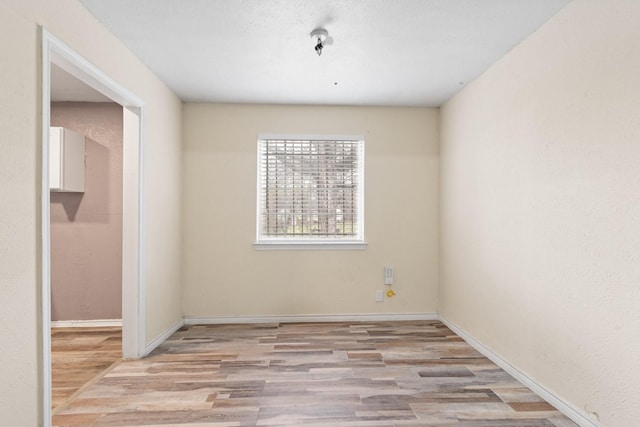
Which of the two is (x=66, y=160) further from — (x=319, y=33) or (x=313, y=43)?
(x=319, y=33)

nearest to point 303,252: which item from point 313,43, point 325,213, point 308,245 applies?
point 308,245

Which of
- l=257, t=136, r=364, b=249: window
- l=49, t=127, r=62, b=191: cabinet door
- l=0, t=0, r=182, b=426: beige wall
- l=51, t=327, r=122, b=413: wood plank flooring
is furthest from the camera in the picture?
l=257, t=136, r=364, b=249: window

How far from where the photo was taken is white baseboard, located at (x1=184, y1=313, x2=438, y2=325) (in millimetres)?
4090

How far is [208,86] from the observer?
11.8ft

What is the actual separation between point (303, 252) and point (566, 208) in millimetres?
2591

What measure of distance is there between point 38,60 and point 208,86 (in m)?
→ 1.82

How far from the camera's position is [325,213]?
14.0 feet

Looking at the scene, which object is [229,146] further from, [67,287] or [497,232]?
[497,232]

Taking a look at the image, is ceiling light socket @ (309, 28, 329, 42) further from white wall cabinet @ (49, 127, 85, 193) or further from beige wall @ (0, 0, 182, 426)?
white wall cabinet @ (49, 127, 85, 193)

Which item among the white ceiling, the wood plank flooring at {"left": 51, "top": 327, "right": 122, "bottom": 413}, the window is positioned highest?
the white ceiling

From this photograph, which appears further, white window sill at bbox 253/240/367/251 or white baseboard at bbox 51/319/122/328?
white window sill at bbox 253/240/367/251

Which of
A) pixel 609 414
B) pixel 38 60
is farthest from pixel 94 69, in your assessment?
pixel 609 414

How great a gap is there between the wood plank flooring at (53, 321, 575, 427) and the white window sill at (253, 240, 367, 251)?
3.11 feet

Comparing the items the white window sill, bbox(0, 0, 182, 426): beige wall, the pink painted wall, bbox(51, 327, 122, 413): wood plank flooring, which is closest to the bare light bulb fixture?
bbox(0, 0, 182, 426): beige wall
